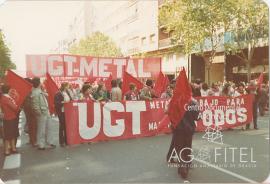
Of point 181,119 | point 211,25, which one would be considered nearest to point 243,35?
point 211,25

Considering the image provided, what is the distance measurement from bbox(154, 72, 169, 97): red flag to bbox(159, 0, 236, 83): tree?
7981 mm

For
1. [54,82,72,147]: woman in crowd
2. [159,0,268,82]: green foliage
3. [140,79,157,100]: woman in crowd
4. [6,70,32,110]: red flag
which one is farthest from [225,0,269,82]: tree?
[6,70,32,110]: red flag

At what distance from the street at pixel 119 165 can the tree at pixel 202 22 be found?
425 inches

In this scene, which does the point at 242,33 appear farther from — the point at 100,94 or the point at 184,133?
the point at 184,133

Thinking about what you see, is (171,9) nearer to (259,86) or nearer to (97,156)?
(259,86)

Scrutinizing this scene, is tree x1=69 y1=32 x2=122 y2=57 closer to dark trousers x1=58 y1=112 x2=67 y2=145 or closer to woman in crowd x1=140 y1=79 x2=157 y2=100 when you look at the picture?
woman in crowd x1=140 y1=79 x2=157 y2=100

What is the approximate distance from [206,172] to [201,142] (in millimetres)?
1161

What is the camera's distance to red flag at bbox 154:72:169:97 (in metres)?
12.6

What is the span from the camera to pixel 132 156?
28.7 feet

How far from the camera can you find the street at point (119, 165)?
691 centimetres

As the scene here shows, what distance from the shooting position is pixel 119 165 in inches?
316

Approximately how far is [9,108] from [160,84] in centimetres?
483

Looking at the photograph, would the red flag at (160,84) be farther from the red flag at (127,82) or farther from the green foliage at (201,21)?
the green foliage at (201,21)

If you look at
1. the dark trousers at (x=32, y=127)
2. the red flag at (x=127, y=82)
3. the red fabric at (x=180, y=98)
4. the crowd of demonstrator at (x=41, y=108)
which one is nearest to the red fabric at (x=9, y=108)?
the crowd of demonstrator at (x=41, y=108)
